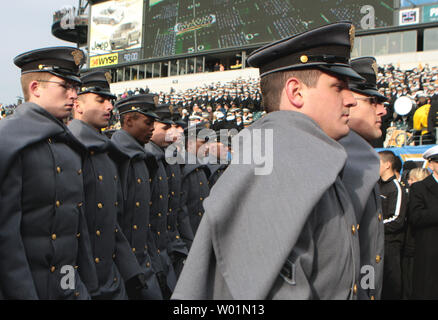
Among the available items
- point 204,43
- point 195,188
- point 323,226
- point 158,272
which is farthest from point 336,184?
point 204,43

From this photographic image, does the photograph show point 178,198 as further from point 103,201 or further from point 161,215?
point 103,201

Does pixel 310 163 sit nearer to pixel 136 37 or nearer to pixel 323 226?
pixel 323 226

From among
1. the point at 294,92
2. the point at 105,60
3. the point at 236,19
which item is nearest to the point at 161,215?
the point at 294,92

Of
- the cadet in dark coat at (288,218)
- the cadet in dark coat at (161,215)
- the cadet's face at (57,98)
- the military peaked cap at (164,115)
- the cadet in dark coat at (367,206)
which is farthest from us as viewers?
the military peaked cap at (164,115)

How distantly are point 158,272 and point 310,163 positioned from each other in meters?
3.25

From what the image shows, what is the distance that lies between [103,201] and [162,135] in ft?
7.39

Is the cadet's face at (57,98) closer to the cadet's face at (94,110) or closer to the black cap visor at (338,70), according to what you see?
the cadet's face at (94,110)

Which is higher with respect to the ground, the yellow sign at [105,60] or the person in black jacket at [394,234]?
the yellow sign at [105,60]

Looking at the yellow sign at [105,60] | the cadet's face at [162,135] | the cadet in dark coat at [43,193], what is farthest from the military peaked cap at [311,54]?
the yellow sign at [105,60]

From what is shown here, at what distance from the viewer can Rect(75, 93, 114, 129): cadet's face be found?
3.73m

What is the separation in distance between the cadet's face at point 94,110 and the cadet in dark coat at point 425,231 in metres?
3.16

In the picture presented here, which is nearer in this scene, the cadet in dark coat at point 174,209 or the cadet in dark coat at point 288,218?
the cadet in dark coat at point 288,218

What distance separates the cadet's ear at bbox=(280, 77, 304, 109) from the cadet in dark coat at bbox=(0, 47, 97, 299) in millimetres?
1596

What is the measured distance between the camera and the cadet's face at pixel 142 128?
14.8 feet
